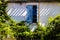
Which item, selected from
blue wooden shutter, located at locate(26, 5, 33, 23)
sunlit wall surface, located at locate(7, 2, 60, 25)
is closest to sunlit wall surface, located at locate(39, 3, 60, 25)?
sunlit wall surface, located at locate(7, 2, 60, 25)

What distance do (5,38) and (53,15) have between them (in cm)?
287

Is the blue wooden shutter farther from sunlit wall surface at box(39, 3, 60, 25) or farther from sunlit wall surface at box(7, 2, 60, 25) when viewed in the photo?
sunlit wall surface at box(39, 3, 60, 25)

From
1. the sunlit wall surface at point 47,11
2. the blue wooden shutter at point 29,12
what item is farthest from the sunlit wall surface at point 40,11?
the blue wooden shutter at point 29,12

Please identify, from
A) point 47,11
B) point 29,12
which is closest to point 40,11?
point 47,11

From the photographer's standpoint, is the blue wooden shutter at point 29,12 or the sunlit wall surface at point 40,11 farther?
the blue wooden shutter at point 29,12

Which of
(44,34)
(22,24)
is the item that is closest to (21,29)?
(22,24)

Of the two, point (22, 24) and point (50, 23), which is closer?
point (50, 23)

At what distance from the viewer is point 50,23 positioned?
13.9m

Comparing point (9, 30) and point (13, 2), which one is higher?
point (13, 2)

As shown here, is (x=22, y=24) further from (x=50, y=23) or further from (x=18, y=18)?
(x=50, y=23)

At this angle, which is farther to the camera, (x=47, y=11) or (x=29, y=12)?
(x=29, y=12)

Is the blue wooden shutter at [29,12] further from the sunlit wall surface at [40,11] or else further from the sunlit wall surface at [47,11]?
the sunlit wall surface at [47,11]

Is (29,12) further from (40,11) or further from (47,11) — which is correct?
(47,11)

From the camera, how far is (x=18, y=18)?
1535 cm
